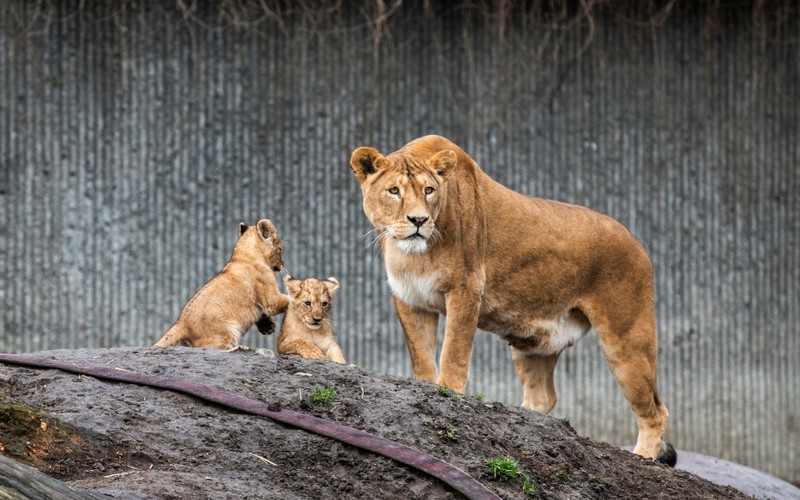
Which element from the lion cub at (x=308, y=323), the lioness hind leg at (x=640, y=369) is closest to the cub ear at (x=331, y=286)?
the lion cub at (x=308, y=323)

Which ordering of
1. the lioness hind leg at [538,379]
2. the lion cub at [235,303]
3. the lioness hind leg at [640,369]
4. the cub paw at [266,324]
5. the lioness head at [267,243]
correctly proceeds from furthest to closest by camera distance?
the lioness hind leg at [538,379]
the lioness hind leg at [640,369]
the lioness head at [267,243]
the cub paw at [266,324]
the lion cub at [235,303]

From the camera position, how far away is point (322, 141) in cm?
1124

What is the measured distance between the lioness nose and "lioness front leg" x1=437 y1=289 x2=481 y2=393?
22.5 inches

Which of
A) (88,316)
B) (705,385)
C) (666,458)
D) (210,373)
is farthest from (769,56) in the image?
(210,373)

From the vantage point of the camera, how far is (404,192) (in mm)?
6934

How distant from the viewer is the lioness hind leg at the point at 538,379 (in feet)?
27.6

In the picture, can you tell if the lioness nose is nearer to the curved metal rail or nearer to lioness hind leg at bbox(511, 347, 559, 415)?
the curved metal rail

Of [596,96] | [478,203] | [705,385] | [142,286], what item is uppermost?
[596,96]

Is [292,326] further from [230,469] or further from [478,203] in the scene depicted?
[230,469]

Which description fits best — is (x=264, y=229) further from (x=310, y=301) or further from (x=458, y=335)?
(x=458, y=335)

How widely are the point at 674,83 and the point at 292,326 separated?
5787 mm

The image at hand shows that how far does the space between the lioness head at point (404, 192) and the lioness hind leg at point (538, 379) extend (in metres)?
1.65

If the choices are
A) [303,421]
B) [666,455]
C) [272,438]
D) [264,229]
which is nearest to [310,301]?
[264,229]

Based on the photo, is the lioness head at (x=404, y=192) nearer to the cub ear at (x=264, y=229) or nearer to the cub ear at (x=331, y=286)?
the cub ear at (x=331, y=286)
